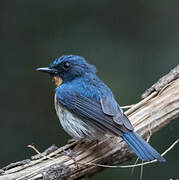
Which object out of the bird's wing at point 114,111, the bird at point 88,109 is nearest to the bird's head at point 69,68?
the bird at point 88,109

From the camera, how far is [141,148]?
546 cm

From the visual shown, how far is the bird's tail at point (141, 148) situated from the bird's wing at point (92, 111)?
9 centimetres

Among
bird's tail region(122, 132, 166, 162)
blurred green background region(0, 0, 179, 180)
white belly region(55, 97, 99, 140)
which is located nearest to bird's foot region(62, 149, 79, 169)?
white belly region(55, 97, 99, 140)

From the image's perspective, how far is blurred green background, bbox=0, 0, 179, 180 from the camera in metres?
8.49

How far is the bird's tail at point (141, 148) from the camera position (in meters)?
5.38

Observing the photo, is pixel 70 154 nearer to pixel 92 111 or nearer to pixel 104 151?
pixel 104 151

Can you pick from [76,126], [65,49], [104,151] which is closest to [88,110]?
[76,126]

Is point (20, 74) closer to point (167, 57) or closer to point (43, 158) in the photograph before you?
point (167, 57)

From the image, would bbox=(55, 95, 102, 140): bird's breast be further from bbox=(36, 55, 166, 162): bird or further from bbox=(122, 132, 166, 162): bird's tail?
bbox=(122, 132, 166, 162): bird's tail

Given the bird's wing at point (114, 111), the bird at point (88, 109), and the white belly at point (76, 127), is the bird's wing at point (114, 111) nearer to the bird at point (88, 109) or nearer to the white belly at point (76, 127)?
the bird at point (88, 109)

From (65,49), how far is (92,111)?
3.17 meters

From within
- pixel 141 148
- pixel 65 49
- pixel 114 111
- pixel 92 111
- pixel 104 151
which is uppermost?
pixel 65 49

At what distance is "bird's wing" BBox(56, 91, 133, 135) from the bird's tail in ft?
0.30

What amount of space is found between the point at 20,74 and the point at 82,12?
5.24ft
